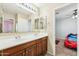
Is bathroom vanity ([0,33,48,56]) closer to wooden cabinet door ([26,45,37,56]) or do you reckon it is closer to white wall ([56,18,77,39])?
wooden cabinet door ([26,45,37,56])

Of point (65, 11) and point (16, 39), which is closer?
point (16, 39)

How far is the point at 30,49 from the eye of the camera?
1.32 m

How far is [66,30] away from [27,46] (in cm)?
57

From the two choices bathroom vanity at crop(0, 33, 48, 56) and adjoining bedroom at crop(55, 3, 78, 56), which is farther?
adjoining bedroom at crop(55, 3, 78, 56)

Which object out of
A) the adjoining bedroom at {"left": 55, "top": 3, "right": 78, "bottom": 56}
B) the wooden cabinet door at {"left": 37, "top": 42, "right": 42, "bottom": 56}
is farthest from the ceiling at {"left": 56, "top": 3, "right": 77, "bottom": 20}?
the wooden cabinet door at {"left": 37, "top": 42, "right": 42, "bottom": 56}

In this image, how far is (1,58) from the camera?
1275 mm

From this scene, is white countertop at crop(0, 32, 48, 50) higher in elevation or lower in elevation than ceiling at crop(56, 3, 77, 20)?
lower

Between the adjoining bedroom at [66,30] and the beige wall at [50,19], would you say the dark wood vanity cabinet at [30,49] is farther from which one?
the adjoining bedroom at [66,30]

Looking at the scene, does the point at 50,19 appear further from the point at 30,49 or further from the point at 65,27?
the point at 30,49

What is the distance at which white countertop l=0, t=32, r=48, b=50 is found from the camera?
1.16 meters

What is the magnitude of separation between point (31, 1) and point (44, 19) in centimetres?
30

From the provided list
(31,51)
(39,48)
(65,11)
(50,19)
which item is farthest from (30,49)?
(65,11)

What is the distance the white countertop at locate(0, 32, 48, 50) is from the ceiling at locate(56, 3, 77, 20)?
0.32 m

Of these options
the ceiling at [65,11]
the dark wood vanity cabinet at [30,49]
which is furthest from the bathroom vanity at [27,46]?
the ceiling at [65,11]
